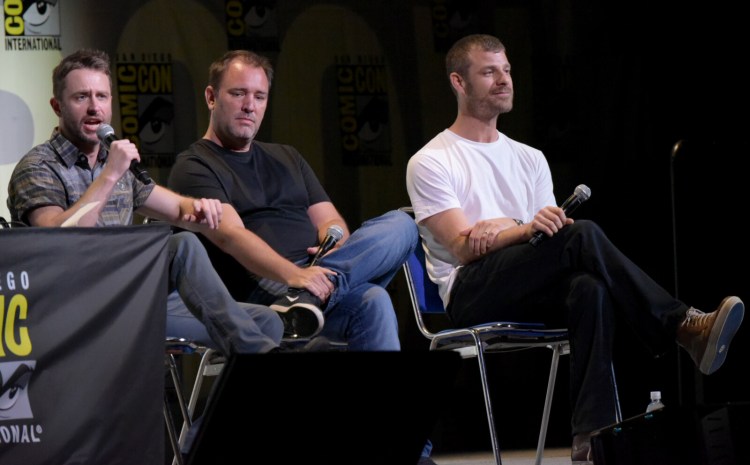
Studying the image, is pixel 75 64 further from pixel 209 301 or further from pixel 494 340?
pixel 494 340

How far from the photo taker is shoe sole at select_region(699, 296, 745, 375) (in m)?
→ 2.89

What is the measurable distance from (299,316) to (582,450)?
0.83m

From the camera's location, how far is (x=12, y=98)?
423cm

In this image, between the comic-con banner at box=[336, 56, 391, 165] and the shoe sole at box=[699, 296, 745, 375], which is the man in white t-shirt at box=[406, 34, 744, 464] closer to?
the shoe sole at box=[699, 296, 745, 375]

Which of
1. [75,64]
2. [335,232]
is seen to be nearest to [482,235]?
[335,232]

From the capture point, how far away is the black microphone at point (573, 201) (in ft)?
10.3

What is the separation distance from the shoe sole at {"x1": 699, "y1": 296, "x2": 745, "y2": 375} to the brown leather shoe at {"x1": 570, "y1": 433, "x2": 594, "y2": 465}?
0.37 meters

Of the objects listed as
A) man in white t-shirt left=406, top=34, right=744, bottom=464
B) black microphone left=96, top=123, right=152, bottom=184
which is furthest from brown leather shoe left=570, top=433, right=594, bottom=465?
black microphone left=96, top=123, right=152, bottom=184

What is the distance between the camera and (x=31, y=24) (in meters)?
4.29

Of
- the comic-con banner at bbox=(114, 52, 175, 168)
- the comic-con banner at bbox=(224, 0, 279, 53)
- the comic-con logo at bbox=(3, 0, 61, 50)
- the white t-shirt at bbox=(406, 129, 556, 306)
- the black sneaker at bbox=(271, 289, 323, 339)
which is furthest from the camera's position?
the comic-con banner at bbox=(224, 0, 279, 53)

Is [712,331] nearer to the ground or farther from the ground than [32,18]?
nearer to the ground

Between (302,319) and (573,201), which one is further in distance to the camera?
(573,201)

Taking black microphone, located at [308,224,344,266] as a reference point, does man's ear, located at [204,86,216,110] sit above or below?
above

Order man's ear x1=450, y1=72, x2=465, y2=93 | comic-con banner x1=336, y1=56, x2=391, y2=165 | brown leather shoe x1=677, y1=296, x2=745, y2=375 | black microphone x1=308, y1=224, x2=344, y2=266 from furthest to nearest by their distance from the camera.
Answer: comic-con banner x1=336, y1=56, x2=391, y2=165, man's ear x1=450, y1=72, x2=465, y2=93, black microphone x1=308, y1=224, x2=344, y2=266, brown leather shoe x1=677, y1=296, x2=745, y2=375
